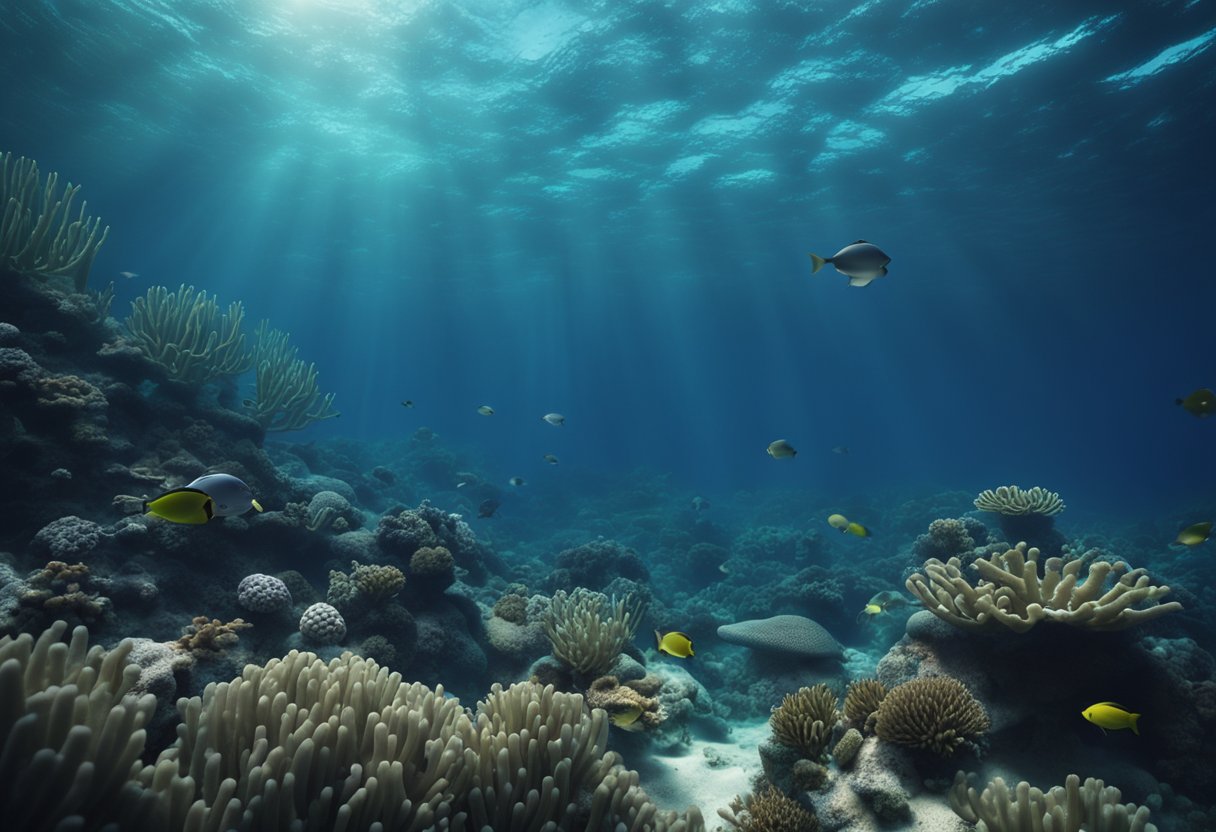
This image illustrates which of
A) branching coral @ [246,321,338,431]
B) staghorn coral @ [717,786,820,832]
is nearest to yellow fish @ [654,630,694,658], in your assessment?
staghorn coral @ [717,786,820,832]

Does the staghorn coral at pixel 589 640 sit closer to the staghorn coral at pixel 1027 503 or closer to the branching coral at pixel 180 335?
the staghorn coral at pixel 1027 503

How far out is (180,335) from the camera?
35.9ft

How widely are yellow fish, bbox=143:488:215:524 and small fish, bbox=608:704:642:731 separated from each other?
4183mm

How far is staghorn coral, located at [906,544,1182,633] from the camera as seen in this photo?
481 centimetres

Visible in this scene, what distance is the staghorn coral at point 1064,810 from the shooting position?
3102 millimetres

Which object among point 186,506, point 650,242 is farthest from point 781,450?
point 650,242

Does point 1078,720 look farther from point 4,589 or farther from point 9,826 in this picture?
point 4,589

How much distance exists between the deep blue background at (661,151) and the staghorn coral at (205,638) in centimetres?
1933

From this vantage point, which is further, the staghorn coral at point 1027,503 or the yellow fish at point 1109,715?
the staghorn coral at point 1027,503

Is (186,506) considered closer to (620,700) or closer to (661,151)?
(620,700)

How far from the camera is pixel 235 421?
10.6 meters

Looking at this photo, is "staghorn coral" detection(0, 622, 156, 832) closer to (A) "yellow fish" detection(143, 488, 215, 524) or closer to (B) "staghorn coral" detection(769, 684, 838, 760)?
(A) "yellow fish" detection(143, 488, 215, 524)

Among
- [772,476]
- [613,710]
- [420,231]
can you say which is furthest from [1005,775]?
[772,476]

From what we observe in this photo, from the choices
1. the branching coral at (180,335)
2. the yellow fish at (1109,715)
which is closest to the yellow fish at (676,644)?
the yellow fish at (1109,715)
